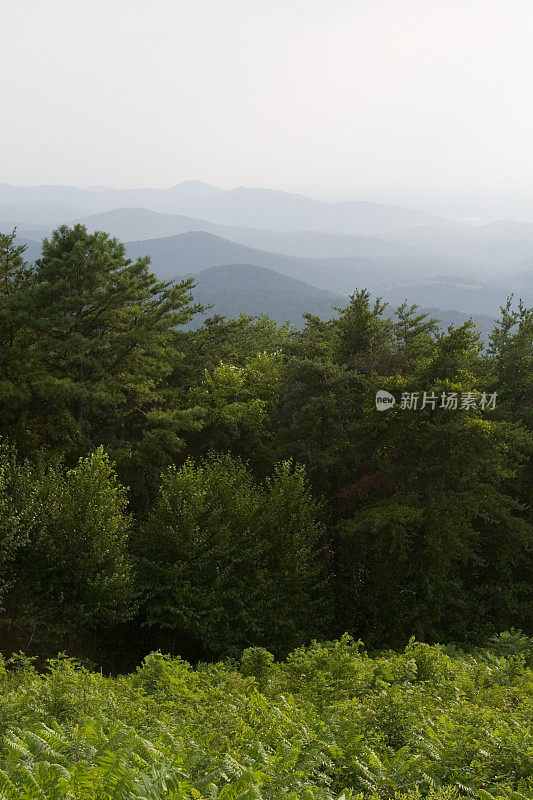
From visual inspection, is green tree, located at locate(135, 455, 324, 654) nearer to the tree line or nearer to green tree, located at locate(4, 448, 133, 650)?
the tree line

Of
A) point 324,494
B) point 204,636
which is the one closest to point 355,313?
point 324,494

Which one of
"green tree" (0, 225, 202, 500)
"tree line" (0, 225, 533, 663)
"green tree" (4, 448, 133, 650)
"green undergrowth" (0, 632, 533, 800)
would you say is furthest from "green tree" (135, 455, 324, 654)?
"green undergrowth" (0, 632, 533, 800)

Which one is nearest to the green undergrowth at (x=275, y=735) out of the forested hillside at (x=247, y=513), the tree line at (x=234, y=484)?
the forested hillside at (x=247, y=513)

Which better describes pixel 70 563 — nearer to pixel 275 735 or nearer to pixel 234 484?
pixel 234 484

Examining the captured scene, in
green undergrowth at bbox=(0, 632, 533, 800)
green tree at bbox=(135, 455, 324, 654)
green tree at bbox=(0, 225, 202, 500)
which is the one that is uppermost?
green tree at bbox=(0, 225, 202, 500)

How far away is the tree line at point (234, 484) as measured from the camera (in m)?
18.0

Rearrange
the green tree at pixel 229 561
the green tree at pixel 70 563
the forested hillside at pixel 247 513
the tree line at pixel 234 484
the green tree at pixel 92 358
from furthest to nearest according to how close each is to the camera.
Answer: the green tree at pixel 92 358 → the green tree at pixel 229 561 → the tree line at pixel 234 484 → the green tree at pixel 70 563 → the forested hillside at pixel 247 513

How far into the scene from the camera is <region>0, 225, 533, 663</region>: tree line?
1800cm

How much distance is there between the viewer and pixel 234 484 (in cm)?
2228

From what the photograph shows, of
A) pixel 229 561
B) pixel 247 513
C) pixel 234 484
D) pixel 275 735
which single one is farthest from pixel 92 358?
pixel 275 735

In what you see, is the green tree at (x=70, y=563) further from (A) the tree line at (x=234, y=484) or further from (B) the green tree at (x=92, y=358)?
(B) the green tree at (x=92, y=358)

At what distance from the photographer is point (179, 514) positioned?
19.4 metres

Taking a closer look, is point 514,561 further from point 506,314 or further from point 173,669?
point 173,669

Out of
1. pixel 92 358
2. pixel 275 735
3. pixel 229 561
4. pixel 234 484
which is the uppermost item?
pixel 92 358
